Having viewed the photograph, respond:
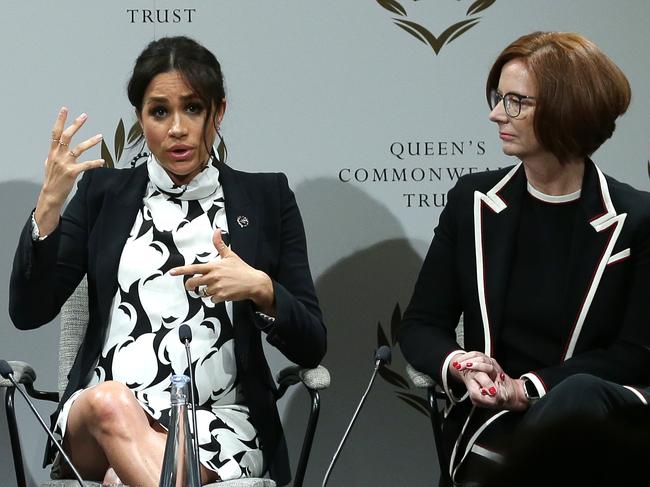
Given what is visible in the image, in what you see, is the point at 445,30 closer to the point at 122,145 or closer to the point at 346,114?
the point at 346,114

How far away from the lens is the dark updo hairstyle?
264cm

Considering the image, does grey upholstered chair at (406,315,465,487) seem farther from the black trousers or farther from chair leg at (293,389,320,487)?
the black trousers

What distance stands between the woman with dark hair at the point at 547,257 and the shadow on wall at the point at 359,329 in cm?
81

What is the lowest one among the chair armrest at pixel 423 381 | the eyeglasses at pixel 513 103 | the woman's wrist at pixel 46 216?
the chair armrest at pixel 423 381

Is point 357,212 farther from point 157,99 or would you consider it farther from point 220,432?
point 220,432

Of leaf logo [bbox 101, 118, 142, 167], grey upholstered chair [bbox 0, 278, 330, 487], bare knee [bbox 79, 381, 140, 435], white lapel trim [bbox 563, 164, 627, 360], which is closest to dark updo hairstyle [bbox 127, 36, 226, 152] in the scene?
grey upholstered chair [bbox 0, 278, 330, 487]

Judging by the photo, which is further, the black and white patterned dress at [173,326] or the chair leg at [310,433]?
the chair leg at [310,433]

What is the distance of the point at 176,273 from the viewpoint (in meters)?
2.34

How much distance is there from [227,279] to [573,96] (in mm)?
947

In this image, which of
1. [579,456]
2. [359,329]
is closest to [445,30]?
[359,329]

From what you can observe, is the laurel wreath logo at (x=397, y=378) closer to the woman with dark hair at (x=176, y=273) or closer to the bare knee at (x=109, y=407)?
the woman with dark hair at (x=176, y=273)

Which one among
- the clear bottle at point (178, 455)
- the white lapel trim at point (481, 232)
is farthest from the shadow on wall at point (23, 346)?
the clear bottle at point (178, 455)

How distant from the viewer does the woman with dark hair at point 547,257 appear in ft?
7.81

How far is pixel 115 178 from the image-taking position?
2.73 m
